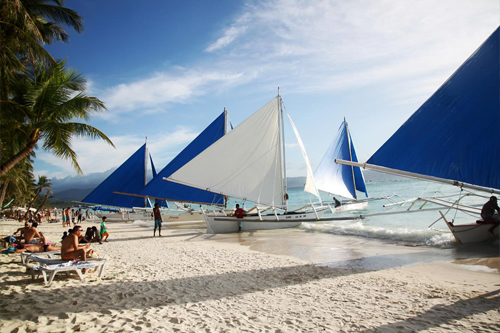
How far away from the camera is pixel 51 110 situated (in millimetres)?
10500

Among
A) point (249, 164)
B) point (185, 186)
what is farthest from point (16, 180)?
point (249, 164)

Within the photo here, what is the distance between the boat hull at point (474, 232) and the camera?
1008 centimetres

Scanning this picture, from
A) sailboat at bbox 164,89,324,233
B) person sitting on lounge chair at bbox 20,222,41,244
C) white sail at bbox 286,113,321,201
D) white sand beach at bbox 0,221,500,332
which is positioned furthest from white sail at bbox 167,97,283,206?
person sitting on lounge chair at bbox 20,222,41,244

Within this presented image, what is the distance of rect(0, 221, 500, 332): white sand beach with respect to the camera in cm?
428

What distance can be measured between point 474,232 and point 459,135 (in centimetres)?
441

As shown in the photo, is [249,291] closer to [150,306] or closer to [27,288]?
[150,306]

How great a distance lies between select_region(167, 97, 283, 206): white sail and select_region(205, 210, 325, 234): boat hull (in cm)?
166

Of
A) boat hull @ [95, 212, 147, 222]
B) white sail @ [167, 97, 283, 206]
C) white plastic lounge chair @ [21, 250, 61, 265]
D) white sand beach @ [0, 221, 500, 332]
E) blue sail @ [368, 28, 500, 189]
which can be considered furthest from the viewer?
boat hull @ [95, 212, 147, 222]

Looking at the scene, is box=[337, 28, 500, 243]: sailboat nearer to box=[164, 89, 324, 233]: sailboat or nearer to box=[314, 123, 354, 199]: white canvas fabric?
box=[164, 89, 324, 233]: sailboat

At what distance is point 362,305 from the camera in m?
5.10

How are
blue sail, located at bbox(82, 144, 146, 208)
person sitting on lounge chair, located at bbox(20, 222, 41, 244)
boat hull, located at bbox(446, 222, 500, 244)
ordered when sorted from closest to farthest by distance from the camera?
1. person sitting on lounge chair, located at bbox(20, 222, 41, 244)
2. boat hull, located at bbox(446, 222, 500, 244)
3. blue sail, located at bbox(82, 144, 146, 208)

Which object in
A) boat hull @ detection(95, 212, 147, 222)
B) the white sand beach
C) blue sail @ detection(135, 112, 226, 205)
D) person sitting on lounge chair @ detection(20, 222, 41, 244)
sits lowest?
boat hull @ detection(95, 212, 147, 222)

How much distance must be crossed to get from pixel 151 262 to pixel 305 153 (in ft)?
33.3

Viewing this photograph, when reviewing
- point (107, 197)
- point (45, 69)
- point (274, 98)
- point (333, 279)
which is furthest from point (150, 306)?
point (107, 197)
